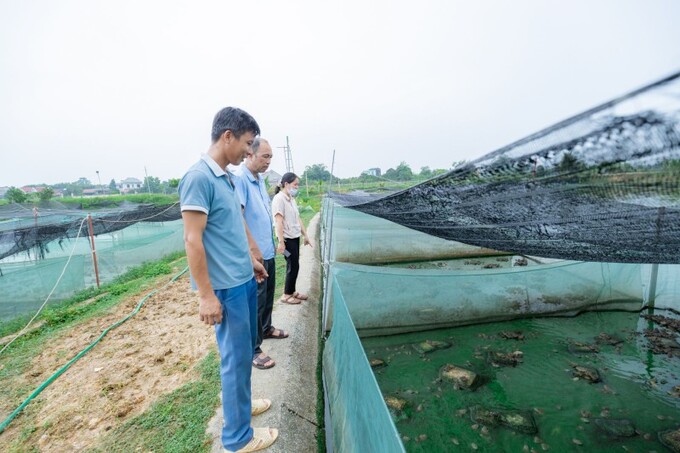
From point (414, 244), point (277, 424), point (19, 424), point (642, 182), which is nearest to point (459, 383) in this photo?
point (277, 424)

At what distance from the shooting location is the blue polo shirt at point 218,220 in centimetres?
124

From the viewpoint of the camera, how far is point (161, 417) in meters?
2.02

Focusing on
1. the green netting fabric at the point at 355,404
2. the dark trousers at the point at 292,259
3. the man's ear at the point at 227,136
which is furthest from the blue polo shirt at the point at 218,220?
the dark trousers at the point at 292,259

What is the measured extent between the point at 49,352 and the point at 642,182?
191 inches

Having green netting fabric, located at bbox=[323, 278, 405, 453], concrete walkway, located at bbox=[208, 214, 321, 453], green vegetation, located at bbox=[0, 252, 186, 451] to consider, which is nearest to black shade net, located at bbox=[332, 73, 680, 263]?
green netting fabric, located at bbox=[323, 278, 405, 453]

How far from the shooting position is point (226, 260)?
1.38 meters

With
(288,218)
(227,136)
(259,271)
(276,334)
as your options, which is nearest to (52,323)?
(276,334)

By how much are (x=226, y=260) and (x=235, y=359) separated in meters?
0.44

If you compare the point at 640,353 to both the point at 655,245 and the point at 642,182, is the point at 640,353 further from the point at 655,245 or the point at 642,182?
the point at 642,182

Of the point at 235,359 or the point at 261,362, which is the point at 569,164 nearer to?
the point at 235,359

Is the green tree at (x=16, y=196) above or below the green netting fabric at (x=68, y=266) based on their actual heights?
above

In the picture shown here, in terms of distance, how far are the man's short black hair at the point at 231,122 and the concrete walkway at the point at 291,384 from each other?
63.4 inches

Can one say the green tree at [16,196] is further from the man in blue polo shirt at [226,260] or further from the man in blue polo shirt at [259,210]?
the man in blue polo shirt at [226,260]

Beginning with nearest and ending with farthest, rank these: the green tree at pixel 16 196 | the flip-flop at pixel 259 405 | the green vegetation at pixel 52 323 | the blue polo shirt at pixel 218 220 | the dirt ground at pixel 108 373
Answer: the blue polo shirt at pixel 218 220
the flip-flop at pixel 259 405
the dirt ground at pixel 108 373
the green vegetation at pixel 52 323
the green tree at pixel 16 196
